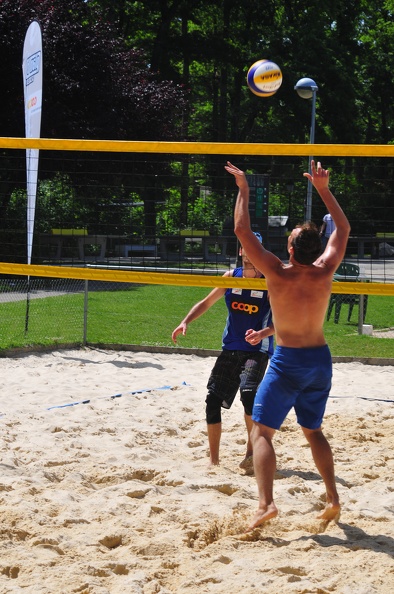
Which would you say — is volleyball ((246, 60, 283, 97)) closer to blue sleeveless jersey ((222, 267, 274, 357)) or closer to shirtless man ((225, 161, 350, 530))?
blue sleeveless jersey ((222, 267, 274, 357))

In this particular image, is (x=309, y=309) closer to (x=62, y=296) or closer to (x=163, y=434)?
(x=163, y=434)

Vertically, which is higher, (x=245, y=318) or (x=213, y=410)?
(x=245, y=318)

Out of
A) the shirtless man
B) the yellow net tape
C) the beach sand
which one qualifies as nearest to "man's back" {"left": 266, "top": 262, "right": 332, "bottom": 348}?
the shirtless man

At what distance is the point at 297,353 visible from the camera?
4.08 metres

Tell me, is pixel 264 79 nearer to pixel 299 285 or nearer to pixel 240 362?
pixel 240 362

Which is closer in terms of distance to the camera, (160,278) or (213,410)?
(213,410)

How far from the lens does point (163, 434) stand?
619cm

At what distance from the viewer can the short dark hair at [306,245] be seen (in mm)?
4098

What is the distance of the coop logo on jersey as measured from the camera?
551 cm

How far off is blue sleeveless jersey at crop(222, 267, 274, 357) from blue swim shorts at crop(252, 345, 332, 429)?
128 centimetres

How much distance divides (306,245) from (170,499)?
1.61 meters

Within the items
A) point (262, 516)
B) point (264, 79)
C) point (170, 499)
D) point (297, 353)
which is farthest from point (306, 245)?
point (264, 79)

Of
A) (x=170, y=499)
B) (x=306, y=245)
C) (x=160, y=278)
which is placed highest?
(x=306, y=245)

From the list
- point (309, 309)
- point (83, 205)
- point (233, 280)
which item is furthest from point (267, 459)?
point (83, 205)
